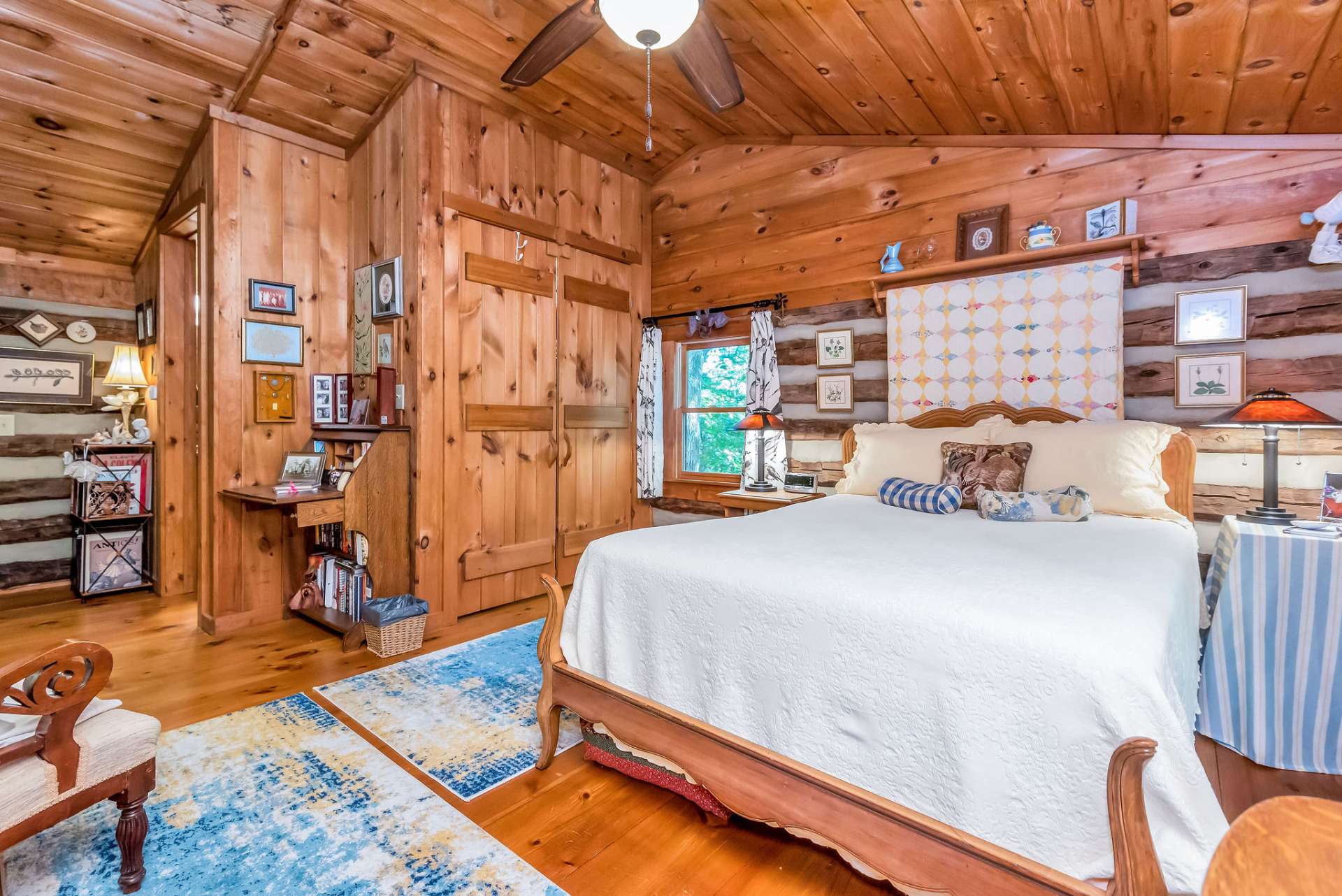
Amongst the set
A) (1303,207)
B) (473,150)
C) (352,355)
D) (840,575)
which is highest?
(473,150)

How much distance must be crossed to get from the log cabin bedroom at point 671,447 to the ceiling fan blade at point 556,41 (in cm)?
2

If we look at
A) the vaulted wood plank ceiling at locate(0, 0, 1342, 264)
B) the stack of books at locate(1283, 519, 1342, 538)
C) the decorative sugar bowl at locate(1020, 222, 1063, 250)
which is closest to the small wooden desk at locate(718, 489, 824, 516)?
the decorative sugar bowl at locate(1020, 222, 1063, 250)

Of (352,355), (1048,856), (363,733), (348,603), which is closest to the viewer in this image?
(1048,856)

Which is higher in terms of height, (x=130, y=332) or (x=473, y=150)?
(x=473, y=150)

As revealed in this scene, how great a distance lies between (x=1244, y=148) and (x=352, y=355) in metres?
4.67

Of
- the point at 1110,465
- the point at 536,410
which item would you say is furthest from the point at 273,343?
the point at 1110,465

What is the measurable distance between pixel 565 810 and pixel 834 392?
2851mm

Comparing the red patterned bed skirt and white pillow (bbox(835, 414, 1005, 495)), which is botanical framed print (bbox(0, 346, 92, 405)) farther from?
white pillow (bbox(835, 414, 1005, 495))

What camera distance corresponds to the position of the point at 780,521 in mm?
2381

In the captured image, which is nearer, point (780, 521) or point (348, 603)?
point (780, 521)

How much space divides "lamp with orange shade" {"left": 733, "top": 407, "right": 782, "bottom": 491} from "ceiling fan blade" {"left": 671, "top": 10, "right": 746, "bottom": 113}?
5.82ft

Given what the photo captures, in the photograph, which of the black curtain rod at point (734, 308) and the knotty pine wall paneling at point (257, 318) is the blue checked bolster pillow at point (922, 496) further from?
the knotty pine wall paneling at point (257, 318)

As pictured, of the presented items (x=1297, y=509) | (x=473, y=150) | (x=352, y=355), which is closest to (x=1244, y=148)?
(x=1297, y=509)

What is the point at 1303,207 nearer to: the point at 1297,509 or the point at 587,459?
the point at 1297,509
